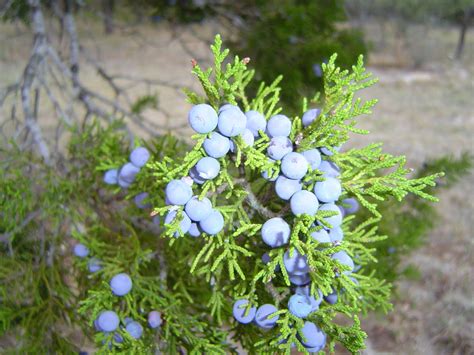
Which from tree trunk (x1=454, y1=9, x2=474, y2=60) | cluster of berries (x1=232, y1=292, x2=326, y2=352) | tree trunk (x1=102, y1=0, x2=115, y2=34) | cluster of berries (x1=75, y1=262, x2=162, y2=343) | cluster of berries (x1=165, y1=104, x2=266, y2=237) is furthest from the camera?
tree trunk (x1=454, y1=9, x2=474, y2=60)

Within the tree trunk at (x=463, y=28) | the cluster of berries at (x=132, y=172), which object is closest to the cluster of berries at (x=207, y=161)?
the cluster of berries at (x=132, y=172)

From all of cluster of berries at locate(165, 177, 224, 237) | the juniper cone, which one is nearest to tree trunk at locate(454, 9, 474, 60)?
the juniper cone

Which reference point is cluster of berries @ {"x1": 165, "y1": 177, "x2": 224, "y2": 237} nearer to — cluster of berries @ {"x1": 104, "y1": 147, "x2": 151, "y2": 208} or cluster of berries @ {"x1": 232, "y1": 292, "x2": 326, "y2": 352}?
cluster of berries @ {"x1": 232, "y1": 292, "x2": 326, "y2": 352}

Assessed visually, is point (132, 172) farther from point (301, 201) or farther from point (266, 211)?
point (301, 201)

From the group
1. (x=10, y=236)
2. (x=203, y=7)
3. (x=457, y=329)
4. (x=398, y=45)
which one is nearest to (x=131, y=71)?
(x=398, y=45)

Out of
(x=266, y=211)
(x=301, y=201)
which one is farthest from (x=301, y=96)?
(x=301, y=201)

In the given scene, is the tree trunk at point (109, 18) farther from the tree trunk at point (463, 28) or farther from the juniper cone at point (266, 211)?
the tree trunk at point (463, 28)

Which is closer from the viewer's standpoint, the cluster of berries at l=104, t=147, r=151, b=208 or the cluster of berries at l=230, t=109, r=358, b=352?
the cluster of berries at l=230, t=109, r=358, b=352

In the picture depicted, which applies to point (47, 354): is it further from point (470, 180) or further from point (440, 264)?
point (470, 180)
